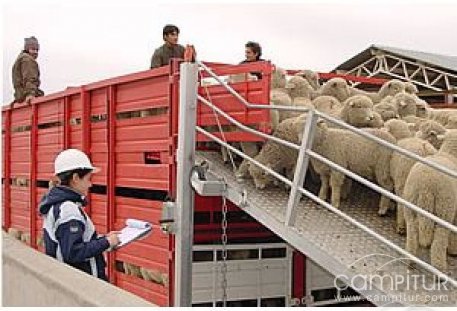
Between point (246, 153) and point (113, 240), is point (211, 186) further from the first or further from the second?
point (113, 240)

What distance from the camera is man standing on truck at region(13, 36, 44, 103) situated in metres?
9.32

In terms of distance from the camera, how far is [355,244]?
14.5 feet

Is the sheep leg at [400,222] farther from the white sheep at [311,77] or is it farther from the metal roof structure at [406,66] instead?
the metal roof structure at [406,66]

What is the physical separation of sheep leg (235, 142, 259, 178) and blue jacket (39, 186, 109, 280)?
1.71m

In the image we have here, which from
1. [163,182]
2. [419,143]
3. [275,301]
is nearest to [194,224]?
[163,182]

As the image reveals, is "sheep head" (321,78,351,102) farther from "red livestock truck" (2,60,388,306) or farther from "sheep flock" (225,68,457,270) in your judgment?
"red livestock truck" (2,60,388,306)

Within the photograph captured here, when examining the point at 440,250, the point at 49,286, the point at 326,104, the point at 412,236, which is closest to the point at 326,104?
the point at 326,104

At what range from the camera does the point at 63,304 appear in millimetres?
3691

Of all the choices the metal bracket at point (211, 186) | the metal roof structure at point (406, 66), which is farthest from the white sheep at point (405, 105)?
the metal roof structure at point (406, 66)

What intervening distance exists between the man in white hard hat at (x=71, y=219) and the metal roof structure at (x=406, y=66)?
1044cm

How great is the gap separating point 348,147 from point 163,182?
1513 millimetres

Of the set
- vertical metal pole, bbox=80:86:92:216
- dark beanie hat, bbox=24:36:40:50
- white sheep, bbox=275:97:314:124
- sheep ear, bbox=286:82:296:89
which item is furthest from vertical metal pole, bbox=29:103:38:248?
white sheep, bbox=275:97:314:124

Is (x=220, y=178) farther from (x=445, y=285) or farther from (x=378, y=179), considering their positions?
(x=445, y=285)

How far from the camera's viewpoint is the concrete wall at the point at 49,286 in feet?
11.0
